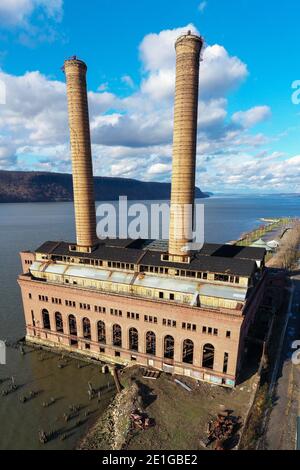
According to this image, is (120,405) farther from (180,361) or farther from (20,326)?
(20,326)

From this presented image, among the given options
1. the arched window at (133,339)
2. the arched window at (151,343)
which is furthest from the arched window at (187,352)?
the arched window at (133,339)

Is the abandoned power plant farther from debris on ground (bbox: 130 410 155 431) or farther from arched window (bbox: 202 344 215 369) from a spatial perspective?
debris on ground (bbox: 130 410 155 431)

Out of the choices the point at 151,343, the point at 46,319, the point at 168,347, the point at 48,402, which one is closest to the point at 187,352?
the point at 168,347

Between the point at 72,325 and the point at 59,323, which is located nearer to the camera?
the point at 72,325

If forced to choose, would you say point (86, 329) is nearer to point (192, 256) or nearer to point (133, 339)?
point (133, 339)

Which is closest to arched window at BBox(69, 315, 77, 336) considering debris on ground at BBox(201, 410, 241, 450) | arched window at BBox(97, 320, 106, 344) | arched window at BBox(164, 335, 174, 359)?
arched window at BBox(97, 320, 106, 344)
